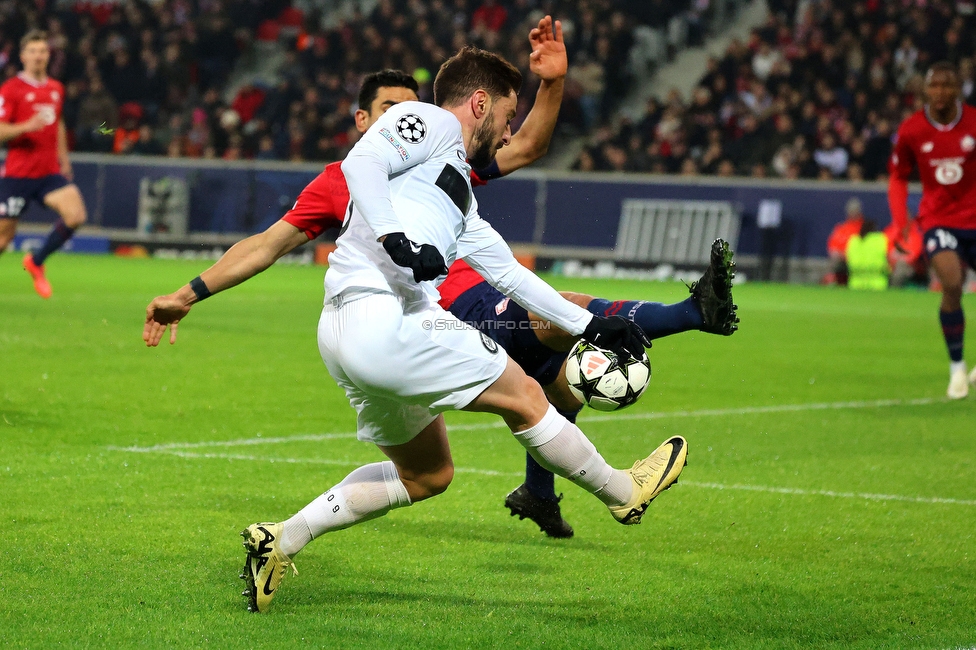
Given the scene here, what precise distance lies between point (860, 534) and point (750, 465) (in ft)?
4.97

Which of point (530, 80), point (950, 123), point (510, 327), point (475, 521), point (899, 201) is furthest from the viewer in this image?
point (530, 80)

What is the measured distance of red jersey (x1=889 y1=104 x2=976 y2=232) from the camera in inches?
387

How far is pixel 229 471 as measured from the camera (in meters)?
6.26

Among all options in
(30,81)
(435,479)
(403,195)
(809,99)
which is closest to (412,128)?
(403,195)

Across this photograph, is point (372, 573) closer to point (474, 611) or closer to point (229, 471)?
point (474, 611)

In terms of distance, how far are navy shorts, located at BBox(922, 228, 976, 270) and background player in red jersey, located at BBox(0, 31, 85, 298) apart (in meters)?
7.95

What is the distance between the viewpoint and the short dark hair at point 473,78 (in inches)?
165

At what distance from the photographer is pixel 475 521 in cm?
547

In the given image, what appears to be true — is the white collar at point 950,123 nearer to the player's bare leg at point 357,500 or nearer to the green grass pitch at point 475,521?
the green grass pitch at point 475,521

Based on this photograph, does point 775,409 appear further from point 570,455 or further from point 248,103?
point 248,103

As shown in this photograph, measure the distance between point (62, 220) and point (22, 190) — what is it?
0.51m

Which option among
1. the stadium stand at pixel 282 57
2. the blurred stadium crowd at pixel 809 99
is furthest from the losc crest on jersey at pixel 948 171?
the stadium stand at pixel 282 57

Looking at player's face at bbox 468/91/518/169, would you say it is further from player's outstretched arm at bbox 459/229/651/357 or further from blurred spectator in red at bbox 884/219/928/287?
blurred spectator in red at bbox 884/219/928/287

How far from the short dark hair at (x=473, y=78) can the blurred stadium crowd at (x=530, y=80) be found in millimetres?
17976
